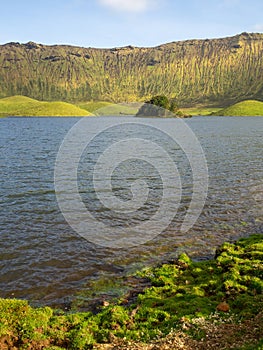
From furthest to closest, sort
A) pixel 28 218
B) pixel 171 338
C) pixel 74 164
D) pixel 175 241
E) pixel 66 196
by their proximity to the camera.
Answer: pixel 74 164
pixel 66 196
pixel 28 218
pixel 175 241
pixel 171 338

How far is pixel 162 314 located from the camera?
50.0ft

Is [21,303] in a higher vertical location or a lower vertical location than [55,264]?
higher

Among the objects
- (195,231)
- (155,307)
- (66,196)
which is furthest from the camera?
(66,196)

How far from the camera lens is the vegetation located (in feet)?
43.3

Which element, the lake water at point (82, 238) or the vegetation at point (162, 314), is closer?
the vegetation at point (162, 314)

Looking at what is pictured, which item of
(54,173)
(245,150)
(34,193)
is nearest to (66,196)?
(34,193)

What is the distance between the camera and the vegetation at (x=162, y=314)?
13195 mm

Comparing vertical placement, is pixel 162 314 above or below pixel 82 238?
above

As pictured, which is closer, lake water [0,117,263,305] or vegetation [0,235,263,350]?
vegetation [0,235,263,350]

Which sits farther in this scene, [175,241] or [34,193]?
[34,193]

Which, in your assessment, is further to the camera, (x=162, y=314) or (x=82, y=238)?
(x=82, y=238)

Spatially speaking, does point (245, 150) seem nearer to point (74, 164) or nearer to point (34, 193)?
point (74, 164)

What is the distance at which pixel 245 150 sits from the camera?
255 ft

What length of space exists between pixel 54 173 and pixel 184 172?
1916 cm
